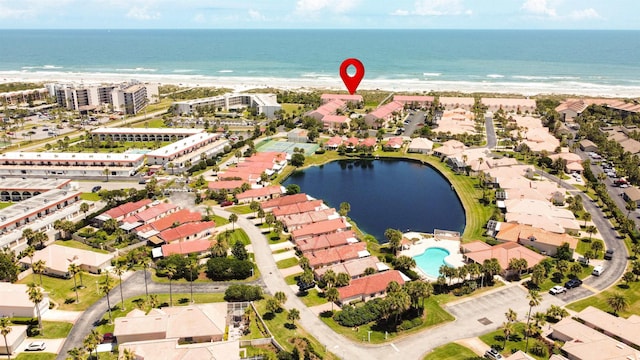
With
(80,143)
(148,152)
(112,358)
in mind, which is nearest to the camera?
(112,358)

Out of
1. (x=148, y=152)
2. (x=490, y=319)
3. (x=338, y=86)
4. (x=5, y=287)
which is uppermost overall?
(x=338, y=86)

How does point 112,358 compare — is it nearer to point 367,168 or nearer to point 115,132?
point 367,168

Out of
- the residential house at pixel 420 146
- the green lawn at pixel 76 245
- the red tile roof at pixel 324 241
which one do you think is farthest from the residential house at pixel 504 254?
the residential house at pixel 420 146

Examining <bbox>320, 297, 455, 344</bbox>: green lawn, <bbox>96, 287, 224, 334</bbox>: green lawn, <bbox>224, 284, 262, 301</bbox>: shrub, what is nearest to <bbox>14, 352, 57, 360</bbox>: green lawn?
<bbox>96, 287, 224, 334</bbox>: green lawn

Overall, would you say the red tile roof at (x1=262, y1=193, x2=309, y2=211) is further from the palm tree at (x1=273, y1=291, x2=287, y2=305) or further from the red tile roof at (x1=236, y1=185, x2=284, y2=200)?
the palm tree at (x1=273, y1=291, x2=287, y2=305)

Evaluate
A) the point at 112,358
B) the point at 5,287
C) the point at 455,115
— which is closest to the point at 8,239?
the point at 5,287

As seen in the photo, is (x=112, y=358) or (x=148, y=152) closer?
(x=112, y=358)

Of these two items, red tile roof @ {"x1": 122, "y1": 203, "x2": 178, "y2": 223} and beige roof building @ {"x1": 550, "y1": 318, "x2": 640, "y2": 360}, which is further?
red tile roof @ {"x1": 122, "y1": 203, "x2": 178, "y2": 223}
